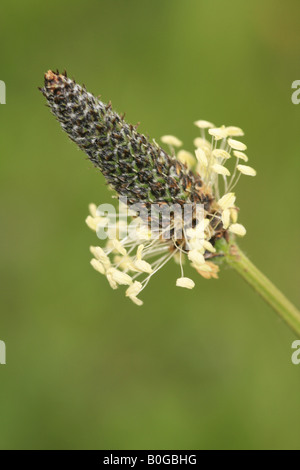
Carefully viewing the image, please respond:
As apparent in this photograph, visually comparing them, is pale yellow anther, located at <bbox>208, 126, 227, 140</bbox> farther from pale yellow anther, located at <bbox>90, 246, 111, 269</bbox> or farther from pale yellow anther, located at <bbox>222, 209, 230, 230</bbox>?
pale yellow anther, located at <bbox>90, 246, 111, 269</bbox>

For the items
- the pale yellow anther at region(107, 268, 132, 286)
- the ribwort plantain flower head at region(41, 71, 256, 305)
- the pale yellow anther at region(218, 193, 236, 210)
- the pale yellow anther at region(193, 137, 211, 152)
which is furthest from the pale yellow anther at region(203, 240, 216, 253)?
the pale yellow anther at region(193, 137, 211, 152)

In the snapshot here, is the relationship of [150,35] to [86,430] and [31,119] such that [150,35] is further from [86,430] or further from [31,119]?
[86,430]

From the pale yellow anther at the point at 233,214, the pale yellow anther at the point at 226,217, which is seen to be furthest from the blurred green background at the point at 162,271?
the pale yellow anther at the point at 226,217

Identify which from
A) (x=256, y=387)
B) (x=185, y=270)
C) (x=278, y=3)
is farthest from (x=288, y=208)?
(x=278, y=3)

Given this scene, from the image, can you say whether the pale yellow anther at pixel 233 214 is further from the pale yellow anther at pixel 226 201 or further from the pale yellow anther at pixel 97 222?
the pale yellow anther at pixel 97 222

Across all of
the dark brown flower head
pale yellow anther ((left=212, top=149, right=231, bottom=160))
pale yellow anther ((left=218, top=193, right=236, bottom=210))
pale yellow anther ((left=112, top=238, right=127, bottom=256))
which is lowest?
pale yellow anther ((left=112, top=238, right=127, bottom=256))

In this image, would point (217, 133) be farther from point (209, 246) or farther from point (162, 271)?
point (162, 271)

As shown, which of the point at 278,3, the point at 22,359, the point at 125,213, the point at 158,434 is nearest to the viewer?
the point at 125,213

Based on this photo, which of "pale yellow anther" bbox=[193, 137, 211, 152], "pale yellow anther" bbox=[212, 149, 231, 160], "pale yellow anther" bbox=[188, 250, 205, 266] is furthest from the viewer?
"pale yellow anther" bbox=[193, 137, 211, 152]
